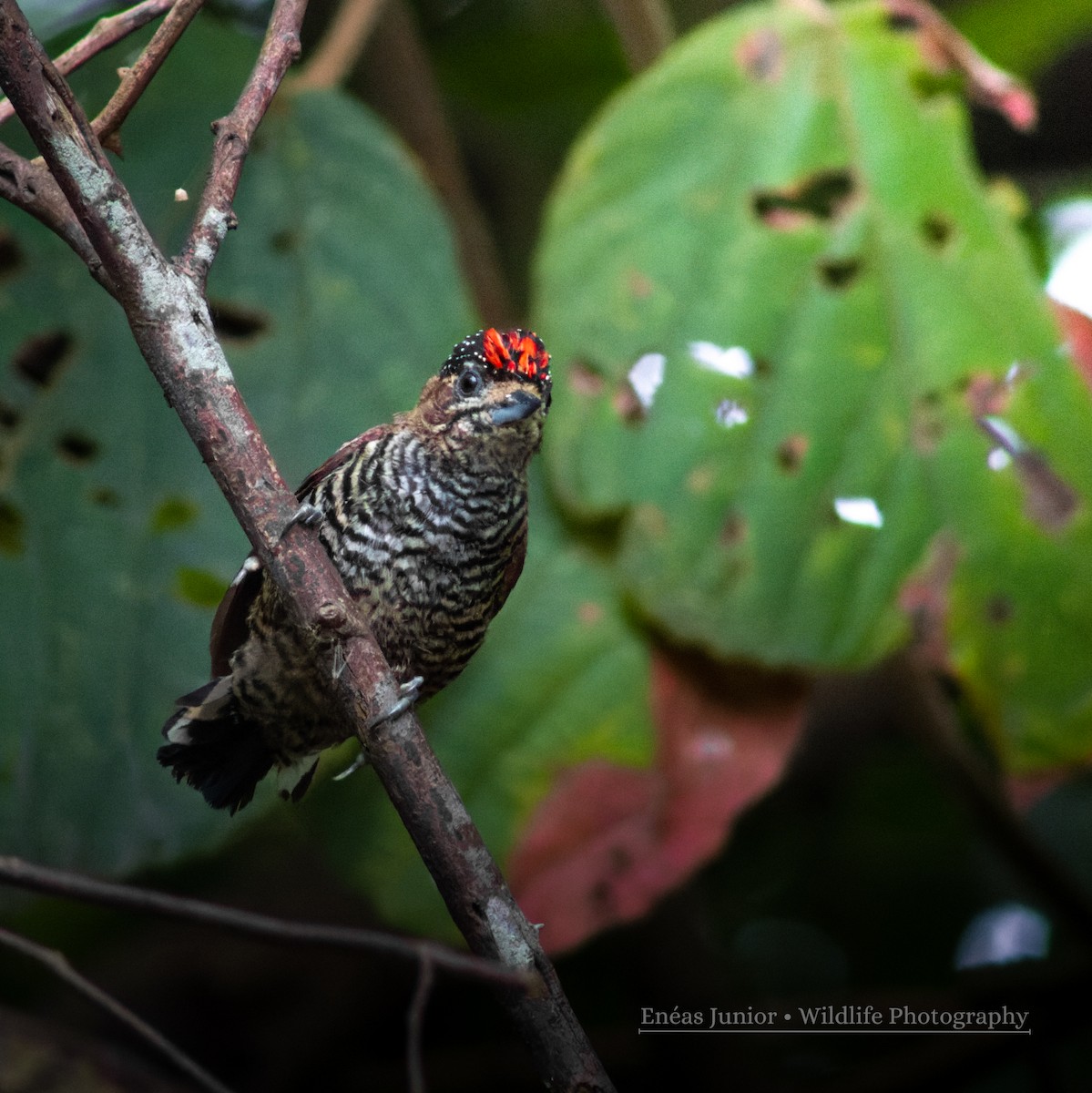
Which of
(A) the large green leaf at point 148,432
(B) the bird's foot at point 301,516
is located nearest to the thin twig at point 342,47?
(A) the large green leaf at point 148,432

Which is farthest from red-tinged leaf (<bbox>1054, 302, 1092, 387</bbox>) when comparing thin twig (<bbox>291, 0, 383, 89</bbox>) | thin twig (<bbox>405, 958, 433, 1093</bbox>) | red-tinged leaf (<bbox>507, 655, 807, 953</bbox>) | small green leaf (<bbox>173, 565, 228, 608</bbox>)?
thin twig (<bbox>405, 958, 433, 1093</bbox>)

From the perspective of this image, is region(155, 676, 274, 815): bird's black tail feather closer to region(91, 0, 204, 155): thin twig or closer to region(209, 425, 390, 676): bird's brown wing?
region(209, 425, 390, 676): bird's brown wing

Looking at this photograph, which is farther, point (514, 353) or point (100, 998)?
point (514, 353)

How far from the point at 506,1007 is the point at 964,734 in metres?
2.84

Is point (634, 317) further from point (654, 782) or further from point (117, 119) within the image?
point (117, 119)

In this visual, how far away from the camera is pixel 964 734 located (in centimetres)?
391

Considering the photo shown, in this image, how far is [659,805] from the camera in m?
2.77

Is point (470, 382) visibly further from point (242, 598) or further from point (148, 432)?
point (148, 432)

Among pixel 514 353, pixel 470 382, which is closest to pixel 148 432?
pixel 470 382

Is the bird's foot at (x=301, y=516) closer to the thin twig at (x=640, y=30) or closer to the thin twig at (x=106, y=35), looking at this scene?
the thin twig at (x=106, y=35)

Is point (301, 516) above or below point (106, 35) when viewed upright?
below

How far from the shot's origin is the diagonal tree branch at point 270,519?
4.73 feet

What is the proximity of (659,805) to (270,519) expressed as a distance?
4.91 ft

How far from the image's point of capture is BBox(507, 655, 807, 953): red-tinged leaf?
271 cm
